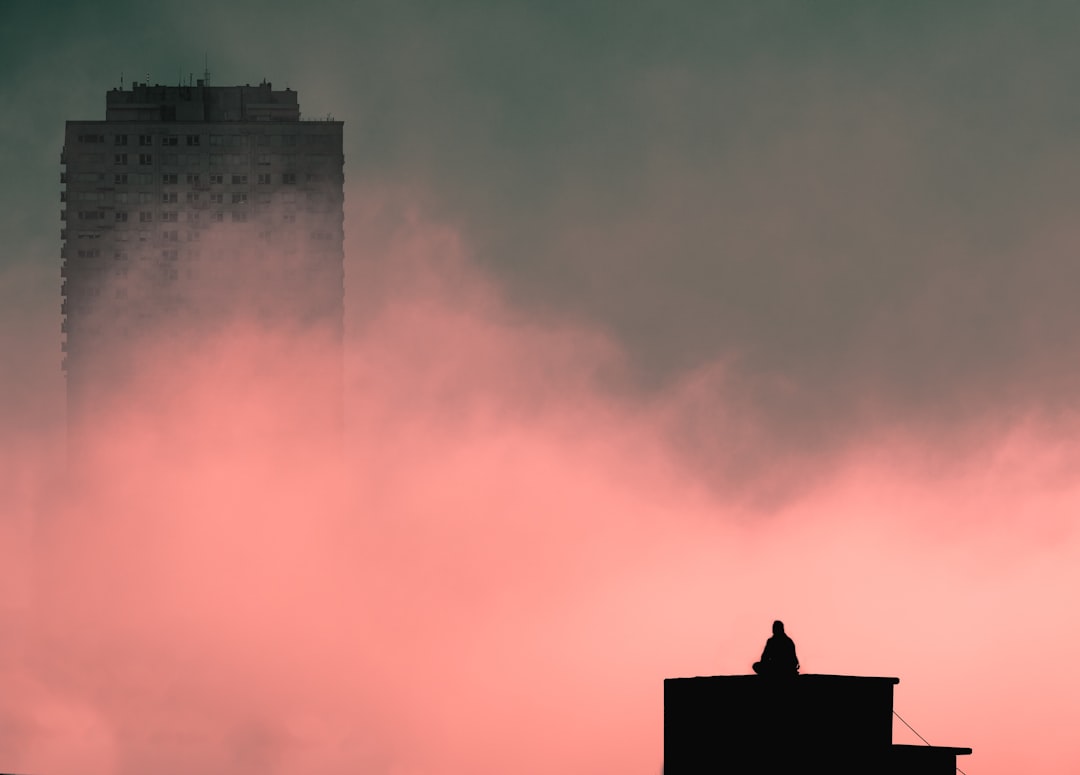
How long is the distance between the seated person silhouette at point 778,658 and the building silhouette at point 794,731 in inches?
7.2

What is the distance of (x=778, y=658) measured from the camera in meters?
24.6

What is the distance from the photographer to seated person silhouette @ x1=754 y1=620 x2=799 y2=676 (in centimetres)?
2442

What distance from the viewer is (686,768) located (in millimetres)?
25000

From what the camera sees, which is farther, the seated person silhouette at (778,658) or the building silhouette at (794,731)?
the building silhouette at (794,731)

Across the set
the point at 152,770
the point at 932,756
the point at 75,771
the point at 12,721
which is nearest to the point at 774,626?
the point at 932,756

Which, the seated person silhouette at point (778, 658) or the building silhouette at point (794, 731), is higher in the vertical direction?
the seated person silhouette at point (778, 658)

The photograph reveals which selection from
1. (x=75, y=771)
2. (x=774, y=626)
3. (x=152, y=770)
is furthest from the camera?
(x=152, y=770)

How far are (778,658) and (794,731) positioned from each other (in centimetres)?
119

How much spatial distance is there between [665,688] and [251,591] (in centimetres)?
17902

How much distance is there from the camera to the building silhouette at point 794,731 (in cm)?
2455

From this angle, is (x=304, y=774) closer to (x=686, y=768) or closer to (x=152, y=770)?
(x=152, y=770)

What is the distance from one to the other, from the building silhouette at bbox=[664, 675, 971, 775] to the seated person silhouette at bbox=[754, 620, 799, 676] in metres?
0.18

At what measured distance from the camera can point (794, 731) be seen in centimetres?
2466

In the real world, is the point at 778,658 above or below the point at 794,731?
above
